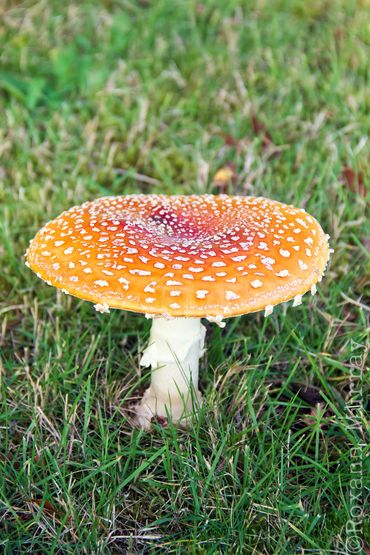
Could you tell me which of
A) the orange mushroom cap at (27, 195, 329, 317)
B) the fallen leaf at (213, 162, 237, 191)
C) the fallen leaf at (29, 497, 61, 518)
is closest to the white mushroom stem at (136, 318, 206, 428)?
the orange mushroom cap at (27, 195, 329, 317)

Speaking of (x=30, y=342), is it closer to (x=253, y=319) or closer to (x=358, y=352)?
(x=253, y=319)

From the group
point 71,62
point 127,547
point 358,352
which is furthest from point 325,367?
point 71,62

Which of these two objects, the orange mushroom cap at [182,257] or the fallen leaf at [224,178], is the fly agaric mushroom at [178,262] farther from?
the fallen leaf at [224,178]

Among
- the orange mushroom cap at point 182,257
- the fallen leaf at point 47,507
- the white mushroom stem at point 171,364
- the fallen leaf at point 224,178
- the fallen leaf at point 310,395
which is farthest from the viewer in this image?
the fallen leaf at point 224,178

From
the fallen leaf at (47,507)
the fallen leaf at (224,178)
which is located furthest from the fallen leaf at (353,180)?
the fallen leaf at (47,507)

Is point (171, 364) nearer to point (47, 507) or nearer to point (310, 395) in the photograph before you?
point (310, 395)

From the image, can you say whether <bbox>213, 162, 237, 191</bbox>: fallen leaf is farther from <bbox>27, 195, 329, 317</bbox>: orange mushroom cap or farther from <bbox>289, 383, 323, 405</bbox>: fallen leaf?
<bbox>289, 383, 323, 405</bbox>: fallen leaf
